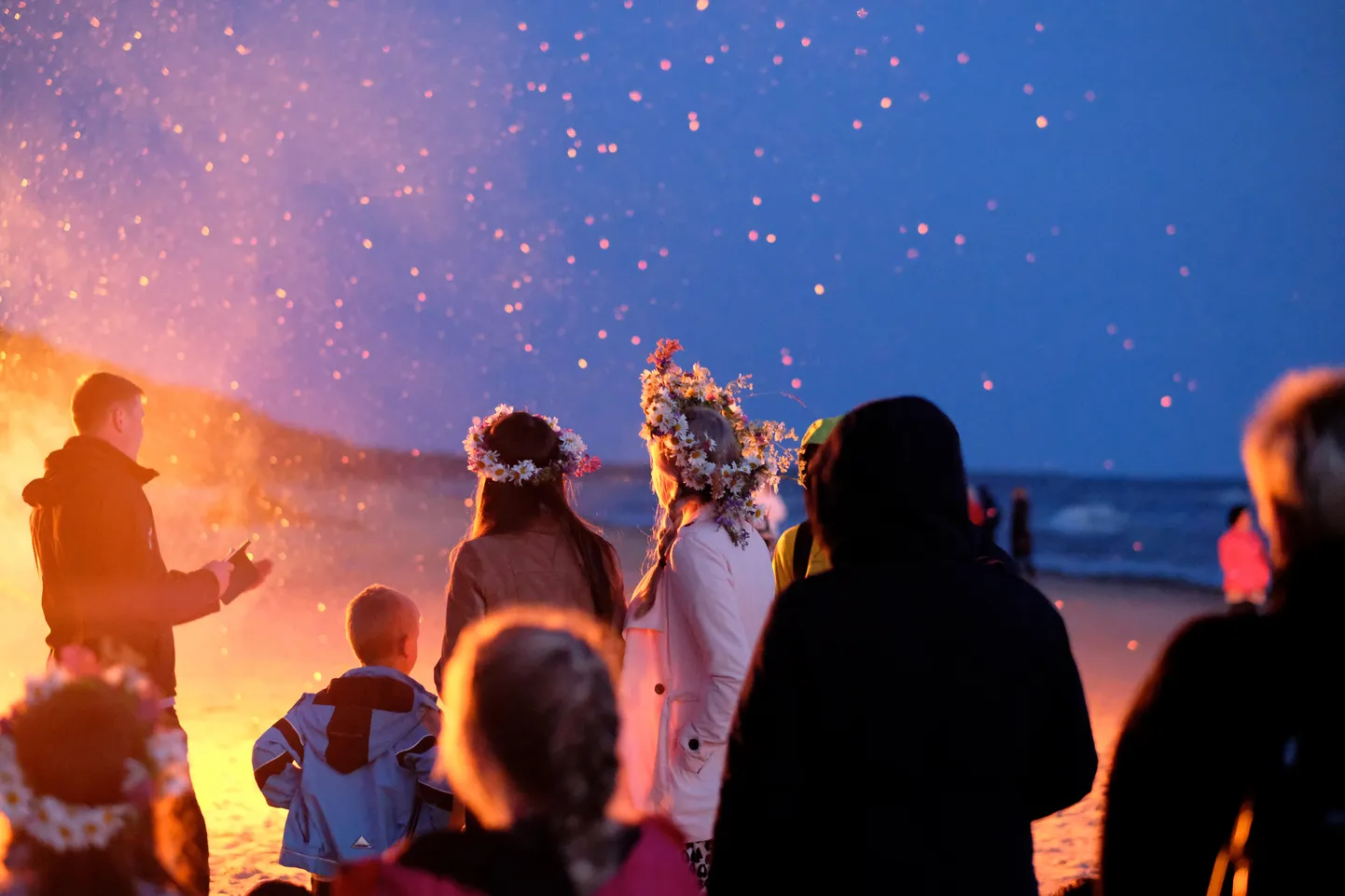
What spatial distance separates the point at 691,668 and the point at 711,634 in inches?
7.2

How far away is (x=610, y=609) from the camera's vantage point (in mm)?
3992

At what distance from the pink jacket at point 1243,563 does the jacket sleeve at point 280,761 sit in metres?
11.9

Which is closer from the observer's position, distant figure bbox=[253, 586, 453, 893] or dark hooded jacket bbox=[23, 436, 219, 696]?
distant figure bbox=[253, 586, 453, 893]

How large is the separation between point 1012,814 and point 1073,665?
289 millimetres

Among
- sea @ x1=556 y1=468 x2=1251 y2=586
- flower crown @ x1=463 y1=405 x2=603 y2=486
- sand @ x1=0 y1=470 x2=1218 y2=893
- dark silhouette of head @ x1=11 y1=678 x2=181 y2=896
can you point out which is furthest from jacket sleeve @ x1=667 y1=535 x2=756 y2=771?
sea @ x1=556 y1=468 x2=1251 y2=586

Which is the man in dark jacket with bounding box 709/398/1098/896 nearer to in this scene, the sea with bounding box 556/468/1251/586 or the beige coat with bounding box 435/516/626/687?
the beige coat with bounding box 435/516/626/687

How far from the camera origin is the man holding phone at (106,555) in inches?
161

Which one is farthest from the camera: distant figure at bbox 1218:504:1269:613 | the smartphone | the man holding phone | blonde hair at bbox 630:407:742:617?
distant figure at bbox 1218:504:1269:613

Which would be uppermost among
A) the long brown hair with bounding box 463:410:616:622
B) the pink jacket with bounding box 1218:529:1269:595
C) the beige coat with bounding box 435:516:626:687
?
the pink jacket with bounding box 1218:529:1269:595

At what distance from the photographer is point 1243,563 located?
42.9 ft

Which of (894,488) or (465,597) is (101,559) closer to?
(465,597)

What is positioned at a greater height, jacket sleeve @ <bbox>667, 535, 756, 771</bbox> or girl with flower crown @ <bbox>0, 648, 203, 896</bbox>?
jacket sleeve @ <bbox>667, 535, 756, 771</bbox>

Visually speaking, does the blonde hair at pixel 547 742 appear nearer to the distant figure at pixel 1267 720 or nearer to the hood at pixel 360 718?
the distant figure at pixel 1267 720

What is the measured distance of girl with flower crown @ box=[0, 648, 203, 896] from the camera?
2260 mm
